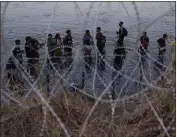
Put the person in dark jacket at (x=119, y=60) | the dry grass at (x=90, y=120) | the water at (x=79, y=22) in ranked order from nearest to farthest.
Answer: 1. the dry grass at (x=90, y=120)
2. the person in dark jacket at (x=119, y=60)
3. the water at (x=79, y=22)

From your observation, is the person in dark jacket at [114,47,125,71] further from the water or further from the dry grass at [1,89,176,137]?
the dry grass at [1,89,176,137]

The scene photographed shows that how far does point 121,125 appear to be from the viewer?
15.7ft

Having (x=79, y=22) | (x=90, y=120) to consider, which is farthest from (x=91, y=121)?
(x=79, y=22)

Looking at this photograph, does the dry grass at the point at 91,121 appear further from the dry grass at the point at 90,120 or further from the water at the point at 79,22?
the water at the point at 79,22

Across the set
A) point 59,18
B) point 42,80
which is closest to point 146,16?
point 59,18

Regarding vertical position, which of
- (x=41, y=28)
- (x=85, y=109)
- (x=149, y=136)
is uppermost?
(x=41, y=28)

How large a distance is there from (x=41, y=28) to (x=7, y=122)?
861 cm

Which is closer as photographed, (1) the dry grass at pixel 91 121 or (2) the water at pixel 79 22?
(1) the dry grass at pixel 91 121

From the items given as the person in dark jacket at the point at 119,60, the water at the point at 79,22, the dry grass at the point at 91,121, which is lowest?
the dry grass at the point at 91,121

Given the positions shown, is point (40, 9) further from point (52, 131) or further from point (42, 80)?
point (52, 131)

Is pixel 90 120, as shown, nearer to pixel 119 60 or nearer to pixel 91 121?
pixel 91 121

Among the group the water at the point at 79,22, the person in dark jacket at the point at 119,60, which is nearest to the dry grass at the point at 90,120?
the person in dark jacket at the point at 119,60

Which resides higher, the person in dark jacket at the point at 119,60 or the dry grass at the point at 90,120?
the person in dark jacket at the point at 119,60

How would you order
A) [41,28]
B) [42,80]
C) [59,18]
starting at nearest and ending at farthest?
[42,80] < [41,28] < [59,18]
